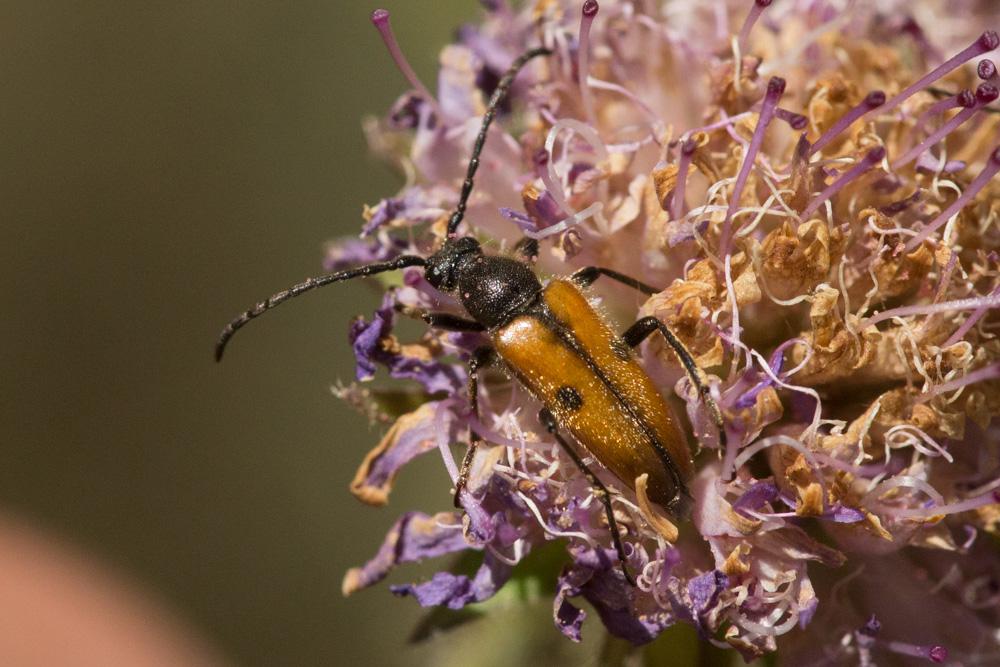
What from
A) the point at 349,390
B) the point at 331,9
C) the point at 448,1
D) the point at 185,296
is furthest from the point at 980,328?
the point at 185,296

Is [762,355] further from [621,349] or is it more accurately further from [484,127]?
[484,127]

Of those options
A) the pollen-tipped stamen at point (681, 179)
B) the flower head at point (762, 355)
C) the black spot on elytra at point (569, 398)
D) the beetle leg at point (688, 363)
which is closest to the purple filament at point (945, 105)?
the flower head at point (762, 355)

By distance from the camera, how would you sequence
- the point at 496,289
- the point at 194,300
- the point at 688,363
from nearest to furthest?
the point at 688,363
the point at 496,289
the point at 194,300

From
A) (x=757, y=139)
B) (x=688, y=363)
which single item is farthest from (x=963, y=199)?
(x=688, y=363)

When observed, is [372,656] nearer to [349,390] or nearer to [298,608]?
[298,608]

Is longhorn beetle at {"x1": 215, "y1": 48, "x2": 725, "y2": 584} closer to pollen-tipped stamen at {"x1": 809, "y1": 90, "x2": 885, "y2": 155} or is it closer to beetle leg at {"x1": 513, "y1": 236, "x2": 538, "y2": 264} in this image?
beetle leg at {"x1": 513, "y1": 236, "x2": 538, "y2": 264}

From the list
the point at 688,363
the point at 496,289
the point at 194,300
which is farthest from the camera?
the point at 194,300
